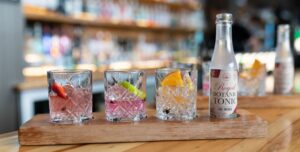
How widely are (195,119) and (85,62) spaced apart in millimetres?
2283

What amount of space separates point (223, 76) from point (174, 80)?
115 mm

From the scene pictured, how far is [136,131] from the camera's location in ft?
2.48

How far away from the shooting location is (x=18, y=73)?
2.18 m

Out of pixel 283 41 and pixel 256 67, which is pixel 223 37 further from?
pixel 283 41

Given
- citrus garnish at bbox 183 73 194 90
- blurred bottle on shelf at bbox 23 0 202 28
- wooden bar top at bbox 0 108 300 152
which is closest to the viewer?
wooden bar top at bbox 0 108 300 152

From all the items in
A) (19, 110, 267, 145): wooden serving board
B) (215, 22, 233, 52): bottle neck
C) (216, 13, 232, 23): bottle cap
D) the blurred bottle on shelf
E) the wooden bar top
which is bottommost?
the wooden bar top

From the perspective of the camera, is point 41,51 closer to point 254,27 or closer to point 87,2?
point 87,2

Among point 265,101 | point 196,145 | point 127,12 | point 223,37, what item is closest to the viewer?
point 196,145

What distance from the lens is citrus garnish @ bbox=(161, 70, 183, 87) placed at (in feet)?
2.60

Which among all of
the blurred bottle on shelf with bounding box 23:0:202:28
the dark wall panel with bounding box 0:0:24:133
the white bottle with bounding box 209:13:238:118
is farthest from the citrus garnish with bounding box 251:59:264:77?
the blurred bottle on shelf with bounding box 23:0:202:28

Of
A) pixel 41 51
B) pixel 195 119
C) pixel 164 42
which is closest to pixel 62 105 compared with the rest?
pixel 195 119

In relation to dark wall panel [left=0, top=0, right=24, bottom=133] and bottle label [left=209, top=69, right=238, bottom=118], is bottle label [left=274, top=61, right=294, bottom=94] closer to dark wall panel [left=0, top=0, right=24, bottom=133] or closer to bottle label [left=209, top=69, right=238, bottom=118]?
bottle label [left=209, top=69, right=238, bottom=118]

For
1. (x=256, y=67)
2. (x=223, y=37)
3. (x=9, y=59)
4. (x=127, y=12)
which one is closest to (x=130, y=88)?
(x=223, y=37)

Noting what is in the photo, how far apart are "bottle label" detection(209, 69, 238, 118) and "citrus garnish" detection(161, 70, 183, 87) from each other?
0.08m
